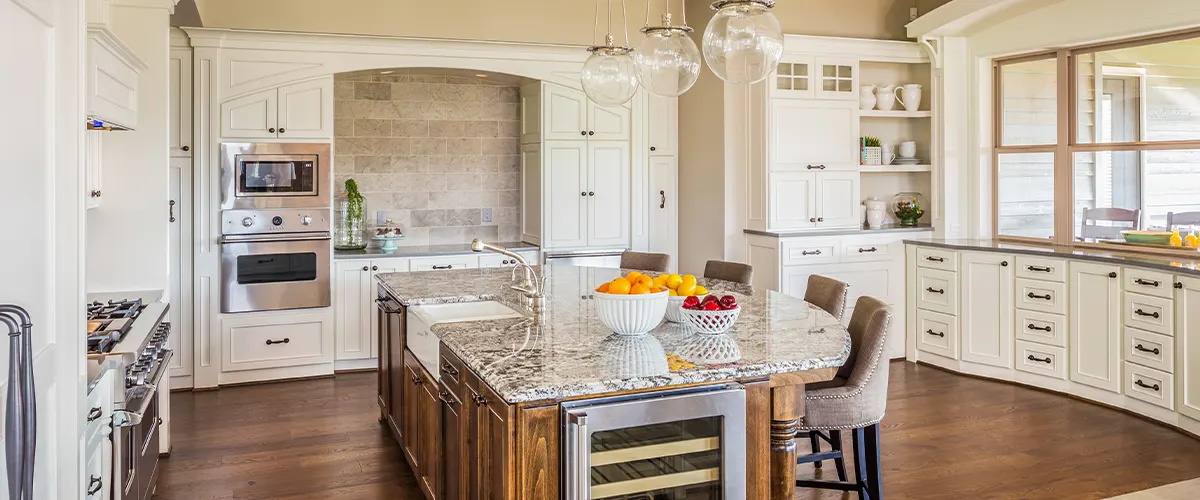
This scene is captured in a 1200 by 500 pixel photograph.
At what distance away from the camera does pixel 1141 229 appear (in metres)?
5.29

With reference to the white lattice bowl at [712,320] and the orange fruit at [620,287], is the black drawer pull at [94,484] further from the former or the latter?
the white lattice bowl at [712,320]

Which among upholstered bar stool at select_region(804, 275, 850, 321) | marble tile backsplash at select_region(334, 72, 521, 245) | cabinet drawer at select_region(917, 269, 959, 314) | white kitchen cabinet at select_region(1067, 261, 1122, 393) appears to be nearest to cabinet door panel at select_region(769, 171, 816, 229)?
cabinet drawer at select_region(917, 269, 959, 314)

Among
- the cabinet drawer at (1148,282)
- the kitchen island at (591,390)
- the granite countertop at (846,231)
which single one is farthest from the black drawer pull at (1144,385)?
the kitchen island at (591,390)

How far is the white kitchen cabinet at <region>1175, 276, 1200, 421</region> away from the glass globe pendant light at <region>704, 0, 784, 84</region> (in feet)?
9.48

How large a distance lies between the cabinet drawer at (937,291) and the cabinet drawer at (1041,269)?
47 centimetres

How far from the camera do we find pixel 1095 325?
4.94m

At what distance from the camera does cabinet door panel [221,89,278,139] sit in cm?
549

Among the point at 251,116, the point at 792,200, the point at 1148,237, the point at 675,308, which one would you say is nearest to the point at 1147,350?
the point at 1148,237

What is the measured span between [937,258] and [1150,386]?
5.17 feet

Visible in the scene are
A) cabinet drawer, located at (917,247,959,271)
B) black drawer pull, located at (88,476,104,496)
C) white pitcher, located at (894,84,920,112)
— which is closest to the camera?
black drawer pull, located at (88,476,104,496)

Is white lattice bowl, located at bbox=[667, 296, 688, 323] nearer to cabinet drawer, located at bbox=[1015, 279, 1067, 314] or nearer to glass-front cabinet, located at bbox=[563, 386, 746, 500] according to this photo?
glass-front cabinet, located at bbox=[563, 386, 746, 500]

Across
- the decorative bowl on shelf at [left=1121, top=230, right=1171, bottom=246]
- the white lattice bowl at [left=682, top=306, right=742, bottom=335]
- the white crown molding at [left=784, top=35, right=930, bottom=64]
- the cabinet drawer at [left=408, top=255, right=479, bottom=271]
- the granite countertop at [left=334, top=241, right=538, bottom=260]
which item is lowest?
the white lattice bowl at [left=682, top=306, right=742, bottom=335]

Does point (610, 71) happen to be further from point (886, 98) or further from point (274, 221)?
point (886, 98)

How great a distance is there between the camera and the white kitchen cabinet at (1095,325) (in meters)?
4.81
